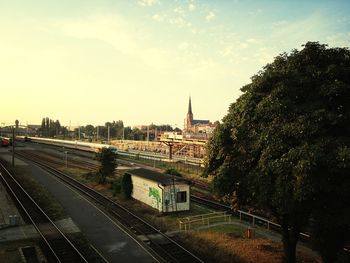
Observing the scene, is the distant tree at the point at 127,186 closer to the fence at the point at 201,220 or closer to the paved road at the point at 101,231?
the paved road at the point at 101,231

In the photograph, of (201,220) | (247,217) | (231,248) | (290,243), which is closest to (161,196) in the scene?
(201,220)

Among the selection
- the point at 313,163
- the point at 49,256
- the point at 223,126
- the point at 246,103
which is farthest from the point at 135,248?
the point at 313,163

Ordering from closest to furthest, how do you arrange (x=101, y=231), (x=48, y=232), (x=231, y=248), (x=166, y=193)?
(x=231, y=248) → (x=48, y=232) → (x=101, y=231) → (x=166, y=193)

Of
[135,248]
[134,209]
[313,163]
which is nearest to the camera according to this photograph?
[313,163]

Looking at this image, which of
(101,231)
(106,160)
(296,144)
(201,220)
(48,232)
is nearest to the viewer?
(296,144)

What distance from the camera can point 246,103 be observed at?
1905cm

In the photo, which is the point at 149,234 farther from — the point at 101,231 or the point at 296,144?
the point at 296,144

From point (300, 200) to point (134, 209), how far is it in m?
23.5

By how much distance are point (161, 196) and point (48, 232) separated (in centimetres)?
1050

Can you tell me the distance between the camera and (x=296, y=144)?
1625 centimetres

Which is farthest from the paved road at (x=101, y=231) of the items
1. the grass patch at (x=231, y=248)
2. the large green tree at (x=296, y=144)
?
the large green tree at (x=296, y=144)

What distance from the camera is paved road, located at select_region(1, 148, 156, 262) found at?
75.8 ft

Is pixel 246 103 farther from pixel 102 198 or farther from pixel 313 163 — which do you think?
A: pixel 102 198

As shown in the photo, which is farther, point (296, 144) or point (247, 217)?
point (247, 217)
